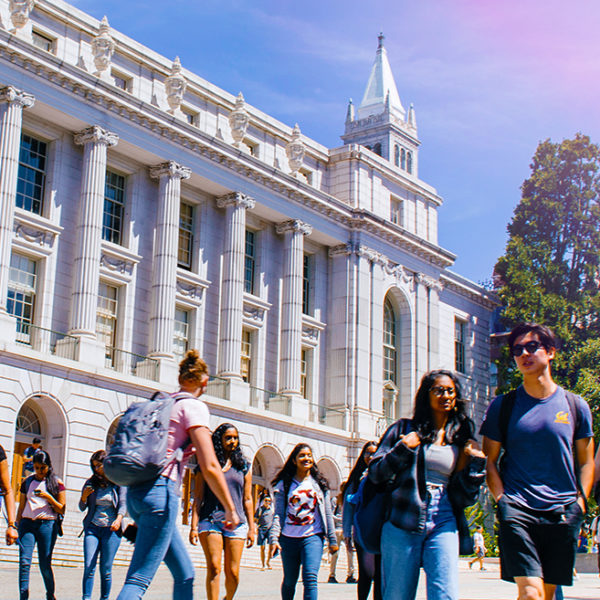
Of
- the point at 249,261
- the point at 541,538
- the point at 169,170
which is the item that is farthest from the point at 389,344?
the point at 541,538

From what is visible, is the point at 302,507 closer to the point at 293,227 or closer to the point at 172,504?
the point at 172,504

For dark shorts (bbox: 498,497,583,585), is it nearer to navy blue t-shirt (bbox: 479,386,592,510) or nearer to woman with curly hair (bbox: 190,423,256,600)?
navy blue t-shirt (bbox: 479,386,592,510)

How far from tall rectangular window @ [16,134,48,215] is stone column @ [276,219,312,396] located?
422 inches

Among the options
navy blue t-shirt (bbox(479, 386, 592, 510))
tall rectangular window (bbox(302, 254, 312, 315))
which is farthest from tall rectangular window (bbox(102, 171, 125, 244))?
navy blue t-shirt (bbox(479, 386, 592, 510))

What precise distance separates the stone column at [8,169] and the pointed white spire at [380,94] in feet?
84.0

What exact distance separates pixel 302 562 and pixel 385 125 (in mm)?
41546

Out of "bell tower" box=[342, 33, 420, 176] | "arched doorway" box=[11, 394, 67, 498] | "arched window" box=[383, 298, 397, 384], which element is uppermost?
"bell tower" box=[342, 33, 420, 176]

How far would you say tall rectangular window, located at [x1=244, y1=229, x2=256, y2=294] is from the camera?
37.8 m

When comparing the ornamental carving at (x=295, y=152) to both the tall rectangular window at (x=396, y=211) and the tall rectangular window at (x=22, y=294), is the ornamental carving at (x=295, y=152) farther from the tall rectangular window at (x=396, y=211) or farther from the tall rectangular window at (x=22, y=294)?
the tall rectangular window at (x=22, y=294)

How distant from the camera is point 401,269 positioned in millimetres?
43062

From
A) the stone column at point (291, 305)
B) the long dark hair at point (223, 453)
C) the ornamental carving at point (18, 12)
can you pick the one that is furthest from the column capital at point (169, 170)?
the long dark hair at point (223, 453)

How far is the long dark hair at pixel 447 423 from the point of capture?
21.9 feet

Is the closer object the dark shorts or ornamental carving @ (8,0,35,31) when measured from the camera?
the dark shorts

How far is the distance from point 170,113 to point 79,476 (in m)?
12.8
